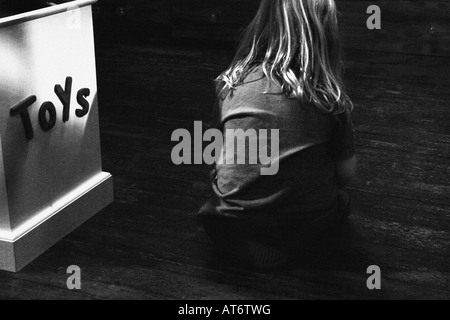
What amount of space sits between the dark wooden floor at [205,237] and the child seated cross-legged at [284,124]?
0.13 m

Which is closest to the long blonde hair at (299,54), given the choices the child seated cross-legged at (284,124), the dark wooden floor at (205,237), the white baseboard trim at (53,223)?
the child seated cross-legged at (284,124)

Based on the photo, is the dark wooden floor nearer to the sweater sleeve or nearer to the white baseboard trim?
the white baseboard trim

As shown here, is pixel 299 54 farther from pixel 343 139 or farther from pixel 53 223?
pixel 53 223

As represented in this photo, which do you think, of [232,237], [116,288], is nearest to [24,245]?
[116,288]

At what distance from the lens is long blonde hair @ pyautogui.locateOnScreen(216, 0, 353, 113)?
6.01ft

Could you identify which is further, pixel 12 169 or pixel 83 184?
pixel 83 184

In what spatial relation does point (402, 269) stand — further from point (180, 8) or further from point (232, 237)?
point (180, 8)

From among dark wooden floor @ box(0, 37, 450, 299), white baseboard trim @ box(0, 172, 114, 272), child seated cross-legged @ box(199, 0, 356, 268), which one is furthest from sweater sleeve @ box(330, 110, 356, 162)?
white baseboard trim @ box(0, 172, 114, 272)

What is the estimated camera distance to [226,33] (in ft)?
17.7

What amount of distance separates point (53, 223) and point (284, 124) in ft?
2.69

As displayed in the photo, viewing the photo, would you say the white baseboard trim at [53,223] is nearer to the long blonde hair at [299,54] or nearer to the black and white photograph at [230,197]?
the black and white photograph at [230,197]

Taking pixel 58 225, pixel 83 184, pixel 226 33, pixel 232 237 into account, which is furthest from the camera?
pixel 226 33

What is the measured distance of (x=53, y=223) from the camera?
6.89 ft
